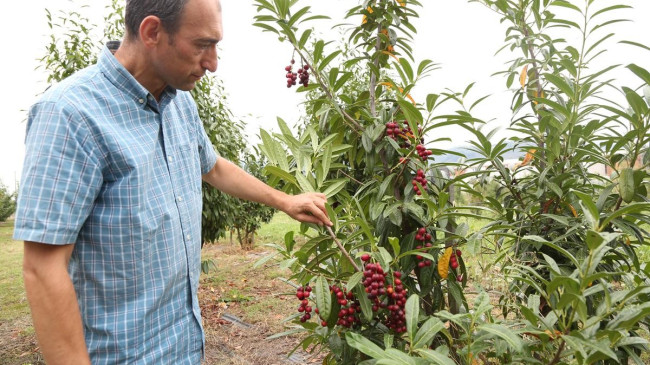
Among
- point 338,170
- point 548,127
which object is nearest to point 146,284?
point 338,170

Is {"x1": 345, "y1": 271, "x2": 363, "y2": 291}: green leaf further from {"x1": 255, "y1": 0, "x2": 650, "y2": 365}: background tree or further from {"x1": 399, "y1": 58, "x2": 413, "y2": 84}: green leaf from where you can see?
{"x1": 399, "y1": 58, "x2": 413, "y2": 84}: green leaf

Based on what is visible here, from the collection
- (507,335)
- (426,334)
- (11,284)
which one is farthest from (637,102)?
(11,284)

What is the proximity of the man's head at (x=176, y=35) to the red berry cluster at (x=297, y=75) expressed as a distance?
2.32 ft

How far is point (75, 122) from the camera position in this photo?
126 cm

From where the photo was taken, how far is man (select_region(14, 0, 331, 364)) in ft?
4.01

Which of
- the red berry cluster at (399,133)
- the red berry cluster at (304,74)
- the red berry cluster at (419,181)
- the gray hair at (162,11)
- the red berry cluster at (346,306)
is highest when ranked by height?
the red berry cluster at (304,74)

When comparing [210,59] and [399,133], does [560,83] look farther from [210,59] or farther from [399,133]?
[210,59]

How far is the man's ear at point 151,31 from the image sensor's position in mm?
1364

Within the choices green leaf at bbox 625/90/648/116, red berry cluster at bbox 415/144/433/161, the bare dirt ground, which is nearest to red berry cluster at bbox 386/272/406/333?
red berry cluster at bbox 415/144/433/161

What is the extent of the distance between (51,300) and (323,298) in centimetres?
76

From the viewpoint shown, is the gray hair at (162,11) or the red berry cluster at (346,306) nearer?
the gray hair at (162,11)

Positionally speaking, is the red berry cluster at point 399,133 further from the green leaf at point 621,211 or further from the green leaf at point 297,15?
the green leaf at point 621,211

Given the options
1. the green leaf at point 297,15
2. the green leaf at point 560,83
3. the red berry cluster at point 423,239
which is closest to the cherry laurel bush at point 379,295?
the red berry cluster at point 423,239

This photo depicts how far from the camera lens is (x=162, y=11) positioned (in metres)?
1.36
